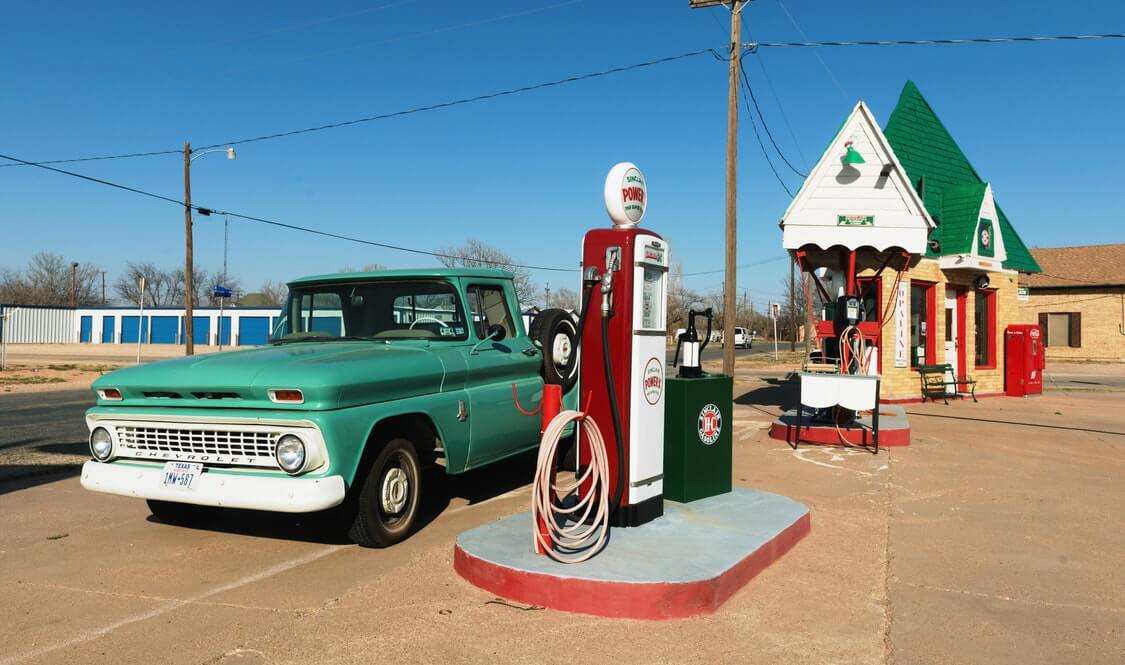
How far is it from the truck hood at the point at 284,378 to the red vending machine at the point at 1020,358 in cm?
1713

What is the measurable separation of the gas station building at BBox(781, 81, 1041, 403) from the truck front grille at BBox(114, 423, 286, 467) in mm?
9869

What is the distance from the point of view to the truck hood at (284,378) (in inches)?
194

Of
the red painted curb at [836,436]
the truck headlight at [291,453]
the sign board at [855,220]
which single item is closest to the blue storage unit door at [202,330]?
the sign board at [855,220]

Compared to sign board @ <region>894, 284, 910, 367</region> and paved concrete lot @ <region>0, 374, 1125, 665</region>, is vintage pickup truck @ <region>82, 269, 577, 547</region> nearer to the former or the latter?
paved concrete lot @ <region>0, 374, 1125, 665</region>

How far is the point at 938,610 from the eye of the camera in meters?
4.50

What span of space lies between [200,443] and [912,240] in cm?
1157

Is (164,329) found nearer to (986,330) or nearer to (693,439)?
(986,330)

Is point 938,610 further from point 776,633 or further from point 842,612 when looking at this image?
point 776,633


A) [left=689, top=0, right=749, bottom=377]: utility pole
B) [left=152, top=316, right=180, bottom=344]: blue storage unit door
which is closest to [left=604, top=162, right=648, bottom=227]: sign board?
[left=689, top=0, right=749, bottom=377]: utility pole

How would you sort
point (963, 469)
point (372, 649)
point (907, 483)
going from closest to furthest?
point (372, 649), point (907, 483), point (963, 469)

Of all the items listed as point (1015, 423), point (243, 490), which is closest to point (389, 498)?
point (243, 490)

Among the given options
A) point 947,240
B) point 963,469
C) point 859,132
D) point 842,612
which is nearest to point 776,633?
point 842,612

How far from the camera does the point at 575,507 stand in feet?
16.6

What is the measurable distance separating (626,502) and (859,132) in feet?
33.8
